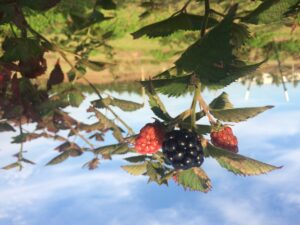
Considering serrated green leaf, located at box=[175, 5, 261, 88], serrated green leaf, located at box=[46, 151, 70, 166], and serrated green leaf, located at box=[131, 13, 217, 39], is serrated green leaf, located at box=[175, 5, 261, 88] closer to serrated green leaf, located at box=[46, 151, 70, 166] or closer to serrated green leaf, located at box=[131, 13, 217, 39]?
serrated green leaf, located at box=[131, 13, 217, 39]

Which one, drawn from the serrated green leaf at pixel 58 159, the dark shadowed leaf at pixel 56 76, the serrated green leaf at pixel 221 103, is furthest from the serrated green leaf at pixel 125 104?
the serrated green leaf at pixel 221 103

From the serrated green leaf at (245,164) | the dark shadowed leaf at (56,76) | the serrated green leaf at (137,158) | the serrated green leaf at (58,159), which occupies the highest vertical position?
the dark shadowed leaf at (56,76)

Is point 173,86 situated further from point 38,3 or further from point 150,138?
point 38,3

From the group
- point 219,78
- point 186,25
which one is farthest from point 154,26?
point 219,78

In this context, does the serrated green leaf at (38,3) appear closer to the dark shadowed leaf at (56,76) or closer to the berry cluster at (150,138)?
the berry cluster at (150,138)

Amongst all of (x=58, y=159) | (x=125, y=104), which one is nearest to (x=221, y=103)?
(x=125, y=104)
